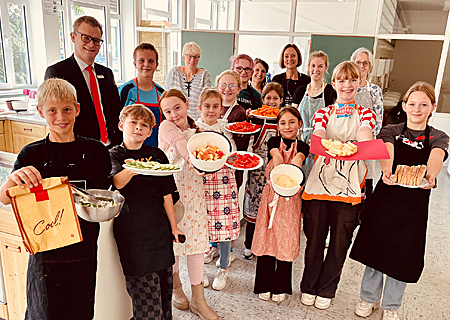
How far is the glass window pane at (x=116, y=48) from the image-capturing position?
21.3ft

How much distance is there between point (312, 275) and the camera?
2.11m

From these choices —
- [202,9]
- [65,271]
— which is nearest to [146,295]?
[65,271]

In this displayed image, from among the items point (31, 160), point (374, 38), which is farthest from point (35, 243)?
point (374, 38)

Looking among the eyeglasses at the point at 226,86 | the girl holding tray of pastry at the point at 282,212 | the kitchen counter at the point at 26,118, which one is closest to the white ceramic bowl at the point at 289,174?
the girl holding tray of pastry at the point at 282,212

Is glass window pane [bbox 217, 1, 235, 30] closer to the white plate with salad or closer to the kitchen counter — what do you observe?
the kitchen counter

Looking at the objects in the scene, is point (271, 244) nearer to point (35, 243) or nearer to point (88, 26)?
point (35, 243)

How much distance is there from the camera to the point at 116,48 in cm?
664

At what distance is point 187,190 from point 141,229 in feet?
1.44

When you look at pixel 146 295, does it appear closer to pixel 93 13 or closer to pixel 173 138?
pixel 173 138

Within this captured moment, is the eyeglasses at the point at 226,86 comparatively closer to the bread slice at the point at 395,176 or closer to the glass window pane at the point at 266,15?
the bread slice at the point at 395,176

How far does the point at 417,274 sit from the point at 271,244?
0.83 meters

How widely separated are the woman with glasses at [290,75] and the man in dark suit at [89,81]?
1.56m

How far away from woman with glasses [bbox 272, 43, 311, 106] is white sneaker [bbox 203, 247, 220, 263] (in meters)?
1.44

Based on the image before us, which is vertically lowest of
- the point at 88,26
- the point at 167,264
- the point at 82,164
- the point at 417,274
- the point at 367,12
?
the point at 417,274
